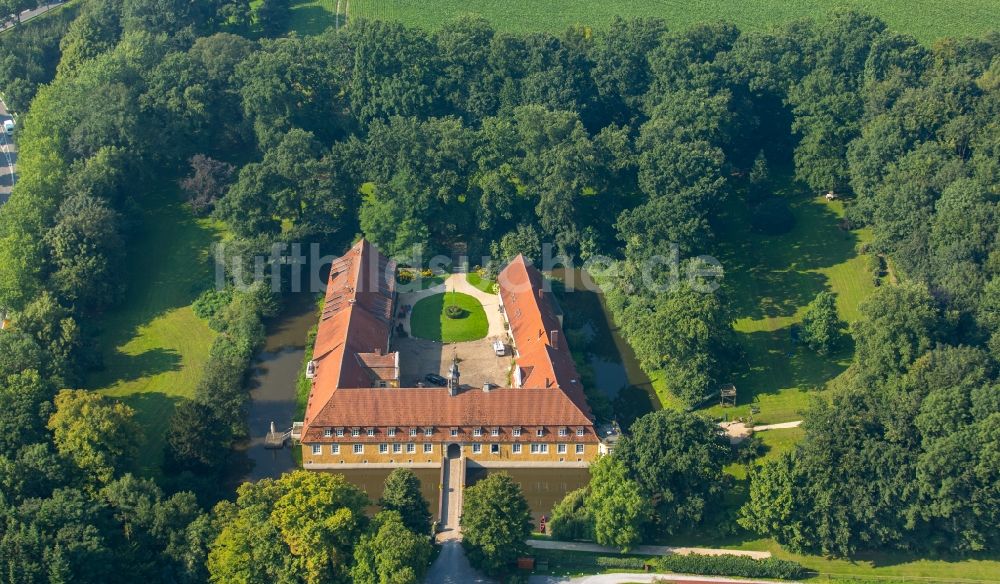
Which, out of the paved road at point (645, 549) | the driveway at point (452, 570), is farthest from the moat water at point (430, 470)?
the driveway at point (452, 570)

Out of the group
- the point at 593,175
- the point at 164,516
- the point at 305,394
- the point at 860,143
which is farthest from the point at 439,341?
the point at 860,143

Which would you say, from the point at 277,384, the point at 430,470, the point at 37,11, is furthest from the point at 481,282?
the point at 37,11

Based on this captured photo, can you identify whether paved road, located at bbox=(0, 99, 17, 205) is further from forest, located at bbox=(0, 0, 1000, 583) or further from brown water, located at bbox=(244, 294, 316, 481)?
brown water, located at bbox=(244, 294, 316, 481)

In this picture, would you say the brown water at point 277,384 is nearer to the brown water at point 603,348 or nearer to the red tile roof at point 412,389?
the red tile roof at point 412,389

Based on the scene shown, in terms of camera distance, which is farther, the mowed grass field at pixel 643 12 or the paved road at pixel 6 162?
the mowed grass field at pixel 643 12

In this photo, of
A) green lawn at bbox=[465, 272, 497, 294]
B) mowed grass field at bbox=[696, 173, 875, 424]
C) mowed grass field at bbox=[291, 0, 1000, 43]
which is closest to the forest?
mowed grass field at bbox=[696, 173, 875, 424]

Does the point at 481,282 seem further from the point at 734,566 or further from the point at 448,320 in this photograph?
the point at 734,566
